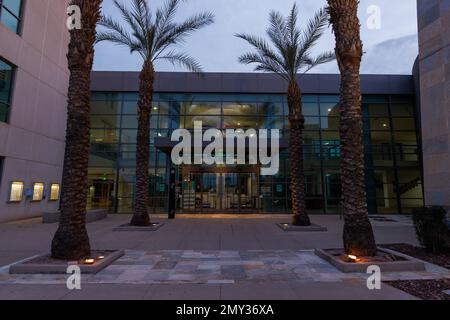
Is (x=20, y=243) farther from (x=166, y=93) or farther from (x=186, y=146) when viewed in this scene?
(x=166, y=93)

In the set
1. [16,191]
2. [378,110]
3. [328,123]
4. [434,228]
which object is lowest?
[434,228]

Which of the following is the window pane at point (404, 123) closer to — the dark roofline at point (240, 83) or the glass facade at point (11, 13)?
the dark roofline at point (240, 83)

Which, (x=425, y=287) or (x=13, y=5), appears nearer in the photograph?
(x=425, y=287)

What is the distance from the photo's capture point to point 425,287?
5.89 metres

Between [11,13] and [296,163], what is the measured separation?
17.0 meters

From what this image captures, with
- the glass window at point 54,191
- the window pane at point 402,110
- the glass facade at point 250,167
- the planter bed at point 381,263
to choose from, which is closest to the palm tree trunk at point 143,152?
the glass facade at point 250,167

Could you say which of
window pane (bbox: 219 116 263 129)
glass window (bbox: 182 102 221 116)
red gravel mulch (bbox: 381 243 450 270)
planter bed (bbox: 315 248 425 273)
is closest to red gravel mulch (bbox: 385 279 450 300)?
planter bed (bbox: 315 248 425 273)

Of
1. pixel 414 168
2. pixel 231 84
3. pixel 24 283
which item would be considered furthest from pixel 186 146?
pixel 414 168

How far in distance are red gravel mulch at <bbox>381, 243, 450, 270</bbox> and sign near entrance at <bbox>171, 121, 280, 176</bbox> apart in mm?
10900

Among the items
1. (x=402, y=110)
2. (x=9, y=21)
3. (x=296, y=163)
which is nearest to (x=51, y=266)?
(x=296, y=163)

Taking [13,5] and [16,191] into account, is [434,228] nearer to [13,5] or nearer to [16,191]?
[16,191]

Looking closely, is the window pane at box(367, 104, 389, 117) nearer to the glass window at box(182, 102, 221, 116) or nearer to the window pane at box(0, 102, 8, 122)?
the glass window at box(182, 102, 221, 116)

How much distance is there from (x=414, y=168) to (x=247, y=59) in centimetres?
1642
